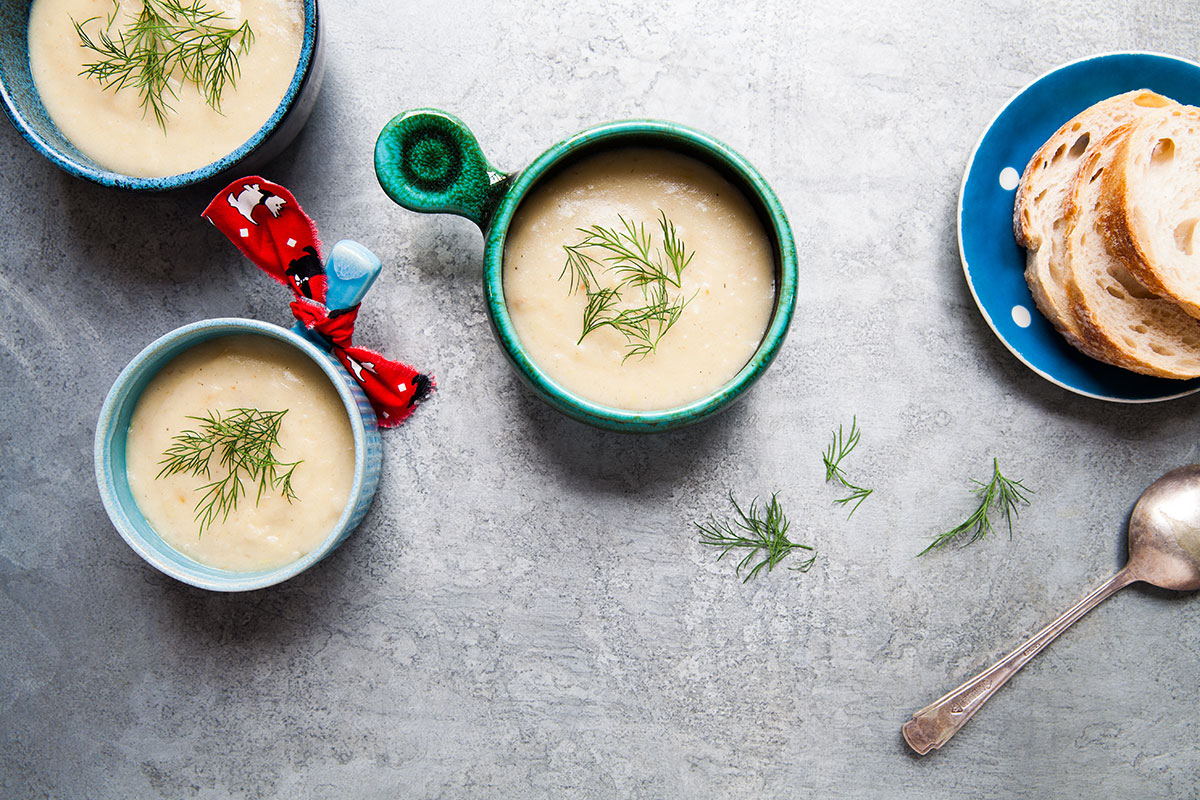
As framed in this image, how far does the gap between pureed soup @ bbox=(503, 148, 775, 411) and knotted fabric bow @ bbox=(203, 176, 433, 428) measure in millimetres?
308

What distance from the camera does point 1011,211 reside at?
134 centimetres

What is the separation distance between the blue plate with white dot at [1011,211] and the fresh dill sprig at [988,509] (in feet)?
0.66

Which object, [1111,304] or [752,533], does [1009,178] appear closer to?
[1111,304]

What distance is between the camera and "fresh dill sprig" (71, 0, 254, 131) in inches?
47.4

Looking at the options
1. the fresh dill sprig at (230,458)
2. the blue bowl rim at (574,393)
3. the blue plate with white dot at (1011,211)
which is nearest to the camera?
the blue bowl rim at (574,393)

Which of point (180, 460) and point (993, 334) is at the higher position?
point (993, 334)

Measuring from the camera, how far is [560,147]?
1066 mm

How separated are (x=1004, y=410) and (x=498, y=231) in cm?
98

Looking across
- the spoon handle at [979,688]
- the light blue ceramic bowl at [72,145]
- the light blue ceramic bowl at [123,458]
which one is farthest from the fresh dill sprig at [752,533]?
the light blue ceramic bowl at [72,145]

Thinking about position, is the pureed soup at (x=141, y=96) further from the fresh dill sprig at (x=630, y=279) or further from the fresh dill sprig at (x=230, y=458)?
the fresh dill sprig at (x=630, y=279)

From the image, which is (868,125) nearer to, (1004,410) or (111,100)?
(1004,410)

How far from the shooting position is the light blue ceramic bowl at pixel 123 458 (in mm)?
1142

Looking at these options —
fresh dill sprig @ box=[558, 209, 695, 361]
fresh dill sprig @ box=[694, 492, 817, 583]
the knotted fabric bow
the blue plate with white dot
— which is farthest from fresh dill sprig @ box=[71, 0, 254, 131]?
the blue plate with white dot

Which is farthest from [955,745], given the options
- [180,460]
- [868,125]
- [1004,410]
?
[180,460]
